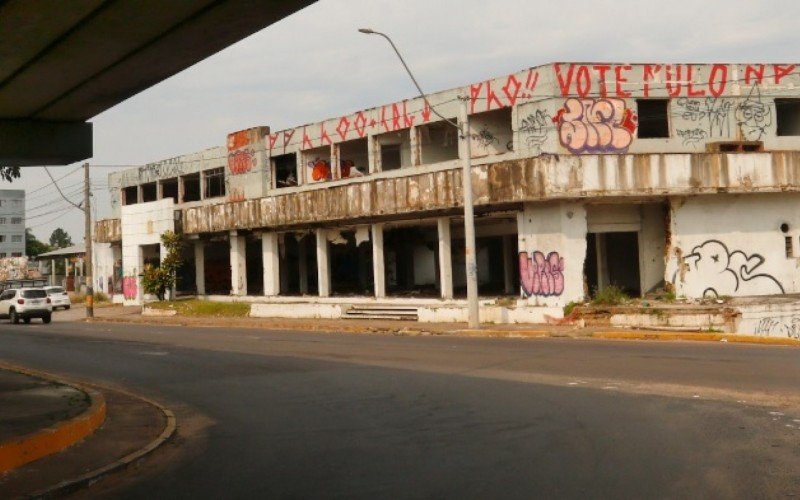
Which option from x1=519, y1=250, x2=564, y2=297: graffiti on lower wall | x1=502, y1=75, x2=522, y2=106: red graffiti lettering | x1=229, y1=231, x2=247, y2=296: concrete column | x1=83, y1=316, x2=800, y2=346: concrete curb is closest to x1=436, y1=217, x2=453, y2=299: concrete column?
x1=83, y1=316, x2=800, y2=346: concrete curb

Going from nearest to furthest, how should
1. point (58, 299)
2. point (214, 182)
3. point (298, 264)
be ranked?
point (214, 182), point (298, 264), point (58, 299)

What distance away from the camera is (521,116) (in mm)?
30453

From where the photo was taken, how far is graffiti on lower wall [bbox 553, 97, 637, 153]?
1163 inches

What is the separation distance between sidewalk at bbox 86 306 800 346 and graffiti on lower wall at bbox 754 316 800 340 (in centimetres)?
345

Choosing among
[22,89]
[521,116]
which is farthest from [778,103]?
[22,89]

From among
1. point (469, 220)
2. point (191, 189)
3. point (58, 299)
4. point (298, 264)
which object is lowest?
point (58, 299)

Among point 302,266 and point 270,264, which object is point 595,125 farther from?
point 302,266

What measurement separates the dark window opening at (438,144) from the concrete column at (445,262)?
319cm

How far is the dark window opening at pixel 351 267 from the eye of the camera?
48.3 m

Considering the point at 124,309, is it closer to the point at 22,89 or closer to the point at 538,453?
the point at 22,89

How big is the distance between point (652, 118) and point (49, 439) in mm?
25901

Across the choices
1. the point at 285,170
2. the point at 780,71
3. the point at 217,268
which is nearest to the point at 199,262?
the point at 217,268

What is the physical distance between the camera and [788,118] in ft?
107

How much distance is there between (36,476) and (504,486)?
14.8 feet
